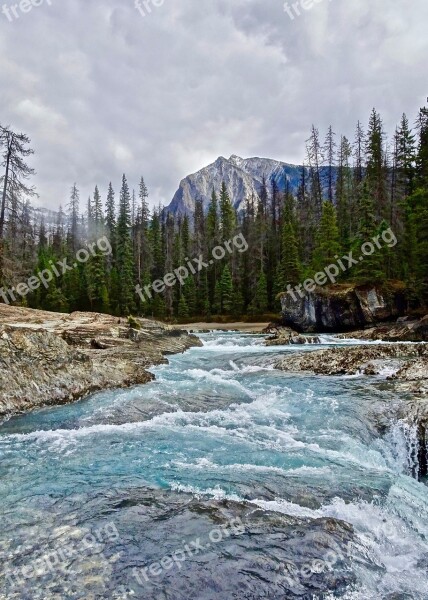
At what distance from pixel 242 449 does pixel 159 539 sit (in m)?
3.25

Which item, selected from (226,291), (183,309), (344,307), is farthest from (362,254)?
(183,309)

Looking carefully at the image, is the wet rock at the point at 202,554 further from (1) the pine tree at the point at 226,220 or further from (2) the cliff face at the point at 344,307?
(1) the pine tree at the point at 226,220

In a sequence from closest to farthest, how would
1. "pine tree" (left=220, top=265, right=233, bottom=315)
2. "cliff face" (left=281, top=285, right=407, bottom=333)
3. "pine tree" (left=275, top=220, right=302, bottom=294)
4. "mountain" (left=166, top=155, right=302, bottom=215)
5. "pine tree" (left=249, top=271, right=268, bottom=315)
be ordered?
"cliff face" (left=281, top=285, right=407, bottom=333) < "pine tree" (left=275, top=220, right=302, bottom=294) < "pine tree" (left=249, top=271, right=268, bottom=315) < "pine tree" (left=220, top=265, right=233, bottom=315) < "mountain" (left=166, top=155, right=302, bottom=215)

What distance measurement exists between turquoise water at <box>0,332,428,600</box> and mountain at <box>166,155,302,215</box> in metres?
157

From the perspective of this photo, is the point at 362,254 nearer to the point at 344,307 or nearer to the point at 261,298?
the point at 344,307

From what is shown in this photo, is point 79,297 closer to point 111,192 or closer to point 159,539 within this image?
point 111,192

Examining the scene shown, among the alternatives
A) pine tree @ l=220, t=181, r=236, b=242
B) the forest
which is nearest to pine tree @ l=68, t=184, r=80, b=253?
the forest

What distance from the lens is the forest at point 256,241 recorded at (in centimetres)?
3120

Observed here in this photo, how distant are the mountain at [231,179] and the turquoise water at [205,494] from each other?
156610mm

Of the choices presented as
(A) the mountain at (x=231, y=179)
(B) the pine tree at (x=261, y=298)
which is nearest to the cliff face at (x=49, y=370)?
(B) the pine tree at (x=261, y=298)

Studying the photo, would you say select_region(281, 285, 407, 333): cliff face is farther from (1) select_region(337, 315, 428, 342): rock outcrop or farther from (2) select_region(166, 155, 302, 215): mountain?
(2) select_region(166, 155, 302, 215): mountain

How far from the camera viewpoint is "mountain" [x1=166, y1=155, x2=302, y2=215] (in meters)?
166

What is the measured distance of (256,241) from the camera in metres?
61.0

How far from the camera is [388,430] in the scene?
28.3ft
